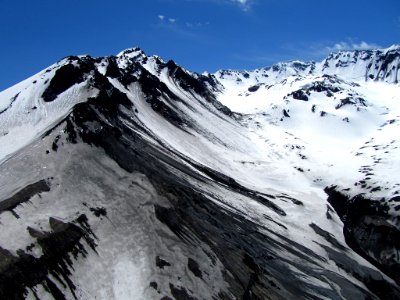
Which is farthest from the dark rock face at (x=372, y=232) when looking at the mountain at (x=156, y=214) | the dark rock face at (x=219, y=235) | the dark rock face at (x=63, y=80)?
the dark rock face at (x=63, y=80)

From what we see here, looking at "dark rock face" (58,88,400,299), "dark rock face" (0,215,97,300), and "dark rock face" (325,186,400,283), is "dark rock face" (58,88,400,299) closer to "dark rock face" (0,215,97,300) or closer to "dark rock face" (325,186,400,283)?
"dark rock face" (325,186,400,283)

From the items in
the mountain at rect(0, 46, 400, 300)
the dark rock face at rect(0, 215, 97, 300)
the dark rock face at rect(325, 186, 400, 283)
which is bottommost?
the dark rock face at rect(0, 215, 97, 300)

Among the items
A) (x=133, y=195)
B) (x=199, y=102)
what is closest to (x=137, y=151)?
(x=133, y=195)

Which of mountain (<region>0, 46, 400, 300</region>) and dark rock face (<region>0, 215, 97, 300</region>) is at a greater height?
mountain (<region>0, 46, 400, 300</region>)

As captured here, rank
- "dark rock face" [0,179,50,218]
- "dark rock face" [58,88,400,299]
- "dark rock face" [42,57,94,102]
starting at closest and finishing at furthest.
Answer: "dark rock face" [0,179,50,218], "dark rock face" [58,88,400,299], "dark rock face" [42,57,94,102]

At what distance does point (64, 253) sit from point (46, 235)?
214cm

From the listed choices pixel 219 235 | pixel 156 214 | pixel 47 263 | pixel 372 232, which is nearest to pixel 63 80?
pixel 156 214

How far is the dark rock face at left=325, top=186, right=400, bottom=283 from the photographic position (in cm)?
7912

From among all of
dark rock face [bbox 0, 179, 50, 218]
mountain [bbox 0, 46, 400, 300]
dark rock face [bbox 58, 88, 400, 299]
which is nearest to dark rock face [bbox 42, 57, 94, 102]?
mountain [bbox 0, 46, 400, 300]

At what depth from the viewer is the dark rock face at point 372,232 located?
79.1 metres

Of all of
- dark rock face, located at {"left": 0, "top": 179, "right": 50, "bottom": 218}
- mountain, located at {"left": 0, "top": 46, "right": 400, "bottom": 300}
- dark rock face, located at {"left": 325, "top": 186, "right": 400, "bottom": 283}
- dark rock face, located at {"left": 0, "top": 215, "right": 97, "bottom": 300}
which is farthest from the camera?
dark rock face, located at {"left": 325, "top": 186, "right": 400, "bottom": 283}

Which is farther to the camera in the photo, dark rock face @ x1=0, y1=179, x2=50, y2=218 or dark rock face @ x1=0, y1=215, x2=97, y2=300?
dark rock face @ x1=0, y1=179, x2=50, y2=218

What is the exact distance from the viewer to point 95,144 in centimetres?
6062

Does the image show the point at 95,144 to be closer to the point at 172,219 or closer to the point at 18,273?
the point at 172,219
